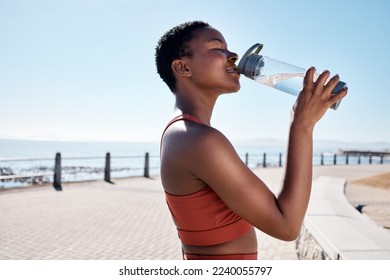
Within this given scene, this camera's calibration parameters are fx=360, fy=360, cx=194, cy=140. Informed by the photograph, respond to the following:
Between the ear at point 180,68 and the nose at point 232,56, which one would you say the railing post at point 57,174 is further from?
the nose at point 232,56

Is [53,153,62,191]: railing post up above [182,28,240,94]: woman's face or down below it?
below

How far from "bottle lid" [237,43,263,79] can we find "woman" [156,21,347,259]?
39 millimetres

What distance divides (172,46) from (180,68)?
0.36 ft

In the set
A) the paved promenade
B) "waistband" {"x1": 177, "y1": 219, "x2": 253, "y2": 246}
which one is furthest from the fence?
"waistband" {"x1": 177, "y1": 219, "x2": 253, "y2": 246}

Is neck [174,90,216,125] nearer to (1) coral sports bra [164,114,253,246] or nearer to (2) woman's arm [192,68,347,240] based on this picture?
(1) coral sports bra [164,114,253,246]

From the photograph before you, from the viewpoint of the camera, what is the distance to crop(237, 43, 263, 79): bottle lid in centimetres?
137

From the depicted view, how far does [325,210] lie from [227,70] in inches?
179

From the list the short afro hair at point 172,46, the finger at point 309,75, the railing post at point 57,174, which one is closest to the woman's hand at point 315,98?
the finger at point 309,75

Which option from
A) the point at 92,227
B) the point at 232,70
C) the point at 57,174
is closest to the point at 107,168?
the point at 57,174

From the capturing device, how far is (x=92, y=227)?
6.79 meters

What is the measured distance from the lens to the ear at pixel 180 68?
4.68 ft
